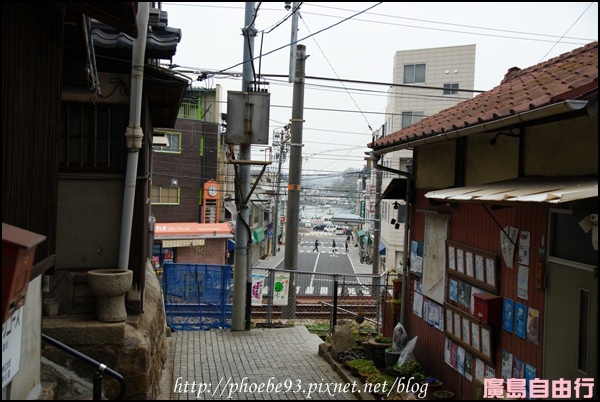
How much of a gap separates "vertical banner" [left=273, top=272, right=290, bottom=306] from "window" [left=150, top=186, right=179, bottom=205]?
21809 millimetres

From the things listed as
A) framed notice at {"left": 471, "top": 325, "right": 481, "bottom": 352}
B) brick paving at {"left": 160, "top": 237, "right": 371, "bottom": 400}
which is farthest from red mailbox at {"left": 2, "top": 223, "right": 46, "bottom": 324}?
framed notice at {"left": 471, "top": 325, "right": 481, "bottom": 352}

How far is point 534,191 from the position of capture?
5.93 meters

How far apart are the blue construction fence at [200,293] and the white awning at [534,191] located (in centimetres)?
991

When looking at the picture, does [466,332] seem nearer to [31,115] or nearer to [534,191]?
[534,191]

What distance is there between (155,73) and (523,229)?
5.89 m

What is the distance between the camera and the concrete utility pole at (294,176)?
670 inches

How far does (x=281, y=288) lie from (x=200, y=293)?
237 centimetres

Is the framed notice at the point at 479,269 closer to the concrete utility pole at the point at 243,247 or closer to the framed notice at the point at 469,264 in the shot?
the framed notice at the point at 469,264

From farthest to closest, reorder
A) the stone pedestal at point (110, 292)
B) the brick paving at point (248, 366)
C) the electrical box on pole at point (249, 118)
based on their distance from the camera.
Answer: the electrical box on pole at point (249, 118) → the brick paving at point (248, 366) → the stone pedestal at point (110, 292)

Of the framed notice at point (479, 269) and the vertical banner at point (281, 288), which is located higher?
the framed notice at point (479, 269)

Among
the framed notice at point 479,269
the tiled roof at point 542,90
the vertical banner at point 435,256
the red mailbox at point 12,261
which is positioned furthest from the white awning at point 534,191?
the red mailbox at point 12,261

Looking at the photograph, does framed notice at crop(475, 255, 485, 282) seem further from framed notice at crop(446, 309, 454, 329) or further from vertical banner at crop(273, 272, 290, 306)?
vertical banner at crop(273, 272, 290, 306)

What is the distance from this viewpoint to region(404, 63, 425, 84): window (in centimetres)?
3941

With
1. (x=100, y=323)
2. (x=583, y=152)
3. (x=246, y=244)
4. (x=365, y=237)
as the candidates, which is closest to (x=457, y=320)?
(x=583, y=152)
